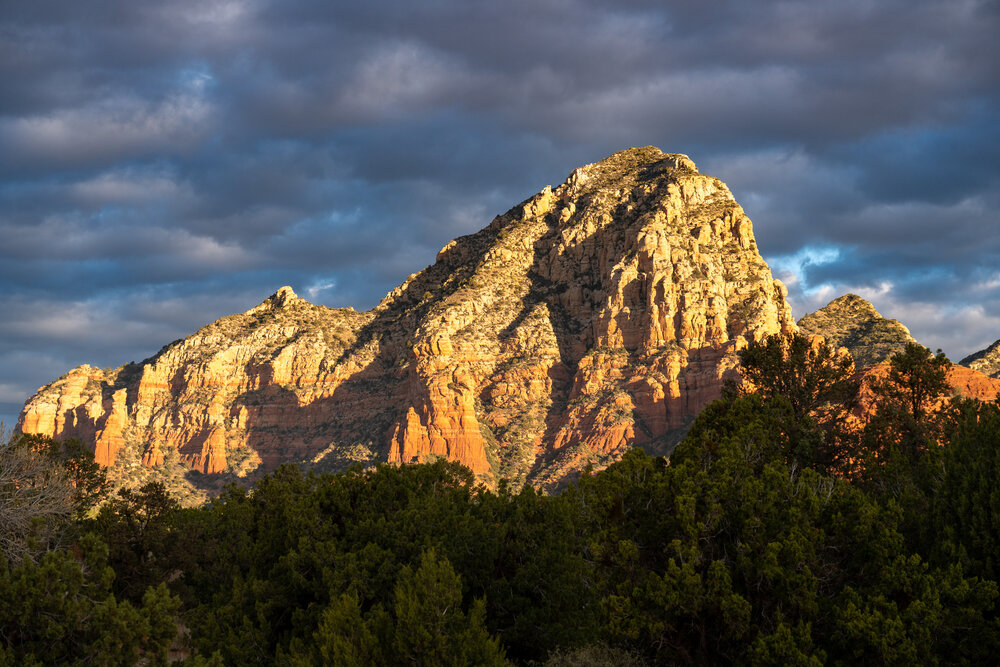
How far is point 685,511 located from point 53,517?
68.8 feet

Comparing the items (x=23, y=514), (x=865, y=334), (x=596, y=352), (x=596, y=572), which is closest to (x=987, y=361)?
(x=865, y=334)

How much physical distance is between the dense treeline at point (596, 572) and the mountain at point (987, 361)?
131383mm

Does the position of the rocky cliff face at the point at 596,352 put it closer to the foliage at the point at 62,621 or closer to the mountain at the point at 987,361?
the mountain at the point at 987,361

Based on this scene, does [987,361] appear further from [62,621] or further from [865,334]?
[62,621]

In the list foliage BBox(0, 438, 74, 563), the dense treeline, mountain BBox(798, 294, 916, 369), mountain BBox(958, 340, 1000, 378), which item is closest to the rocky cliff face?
mountain BBox(798, 294, 916, 369)

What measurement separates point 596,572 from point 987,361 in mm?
156670

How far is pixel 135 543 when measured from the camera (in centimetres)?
3831

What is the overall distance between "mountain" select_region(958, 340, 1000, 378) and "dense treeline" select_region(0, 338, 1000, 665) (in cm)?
13138

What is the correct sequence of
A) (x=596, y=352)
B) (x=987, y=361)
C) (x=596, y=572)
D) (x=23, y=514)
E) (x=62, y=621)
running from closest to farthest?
(x=62, y=621) < (x=23, y=514) < (x=596, y=572) < (x=987, y=361) < (x=596, y=352)

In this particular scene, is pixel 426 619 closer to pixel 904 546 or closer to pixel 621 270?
pixel 904 546

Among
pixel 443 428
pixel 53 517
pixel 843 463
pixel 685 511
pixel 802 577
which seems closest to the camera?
pixel 802 577

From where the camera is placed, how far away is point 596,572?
26.3 metres

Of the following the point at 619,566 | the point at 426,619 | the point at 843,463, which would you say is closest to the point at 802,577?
the point at 619,566

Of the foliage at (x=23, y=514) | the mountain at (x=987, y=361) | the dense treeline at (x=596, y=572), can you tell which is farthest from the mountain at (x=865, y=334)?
the foliage at (x=23, y=514)
